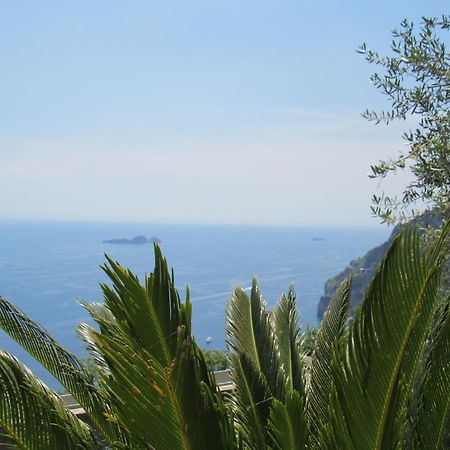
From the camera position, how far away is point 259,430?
10.0 ft

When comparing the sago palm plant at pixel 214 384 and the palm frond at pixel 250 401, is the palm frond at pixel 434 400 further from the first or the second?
the palm frond at pixel 250 401

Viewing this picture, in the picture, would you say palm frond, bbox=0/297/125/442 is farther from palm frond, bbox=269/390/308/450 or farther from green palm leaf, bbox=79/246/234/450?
palm frond, bbox=269/390/308/450

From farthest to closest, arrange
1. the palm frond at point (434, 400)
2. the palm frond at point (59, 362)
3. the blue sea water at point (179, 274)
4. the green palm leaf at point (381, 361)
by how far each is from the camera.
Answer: the blue sea water at point (179, 274), the palm frond at point (59, 362), the palm frond at point (434, 400), the green palm leaf at point (381, 361)

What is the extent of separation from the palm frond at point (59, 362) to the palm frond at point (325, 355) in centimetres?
95

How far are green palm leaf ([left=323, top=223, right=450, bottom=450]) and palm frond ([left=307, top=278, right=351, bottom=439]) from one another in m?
0.72

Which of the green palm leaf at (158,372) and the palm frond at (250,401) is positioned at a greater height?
the green palm leaf at (158,372)

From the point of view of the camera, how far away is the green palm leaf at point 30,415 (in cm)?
252

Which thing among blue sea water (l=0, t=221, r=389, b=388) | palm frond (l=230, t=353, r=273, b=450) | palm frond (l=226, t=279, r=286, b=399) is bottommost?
blue sea water (l=0, t=221, r=389, b=388)

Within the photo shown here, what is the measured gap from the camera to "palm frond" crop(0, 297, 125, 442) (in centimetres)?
299

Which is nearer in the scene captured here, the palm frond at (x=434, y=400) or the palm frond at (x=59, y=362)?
the palm frond at (x=434, y=400)

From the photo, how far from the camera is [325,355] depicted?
11.7ft

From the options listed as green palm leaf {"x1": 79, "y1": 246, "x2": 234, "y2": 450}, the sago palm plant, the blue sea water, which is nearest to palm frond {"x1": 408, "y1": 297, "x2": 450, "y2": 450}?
the sago palm plant

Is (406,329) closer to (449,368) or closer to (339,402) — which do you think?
(339,402)

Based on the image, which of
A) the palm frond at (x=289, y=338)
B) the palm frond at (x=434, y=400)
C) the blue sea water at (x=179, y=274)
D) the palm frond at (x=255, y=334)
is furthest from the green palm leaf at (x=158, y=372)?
the blue sea water at (x=179, y=274)
